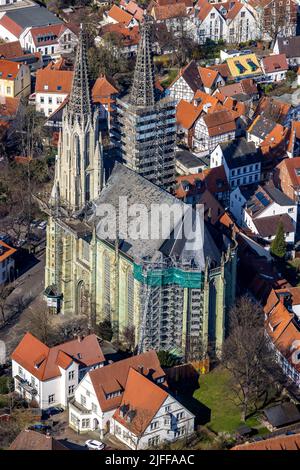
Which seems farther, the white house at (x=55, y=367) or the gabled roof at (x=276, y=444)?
the white house at (x=55, y=367)

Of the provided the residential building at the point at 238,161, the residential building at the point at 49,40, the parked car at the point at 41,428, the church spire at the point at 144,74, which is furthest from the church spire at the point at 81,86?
the residential building at the point at 49,40

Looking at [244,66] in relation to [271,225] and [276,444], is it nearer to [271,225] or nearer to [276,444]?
[271,225]

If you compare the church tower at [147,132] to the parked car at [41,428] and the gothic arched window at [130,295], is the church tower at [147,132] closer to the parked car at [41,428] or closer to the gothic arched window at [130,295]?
the gothic arched window at [130,295]

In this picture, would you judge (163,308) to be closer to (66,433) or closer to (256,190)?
(66,433)

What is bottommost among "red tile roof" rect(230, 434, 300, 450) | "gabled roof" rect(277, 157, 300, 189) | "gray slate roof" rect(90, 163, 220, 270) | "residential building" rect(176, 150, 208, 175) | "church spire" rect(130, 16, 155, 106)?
"red tile roof" rect(230, 434, 300, 450)

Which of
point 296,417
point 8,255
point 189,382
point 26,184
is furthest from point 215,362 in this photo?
point 26,184

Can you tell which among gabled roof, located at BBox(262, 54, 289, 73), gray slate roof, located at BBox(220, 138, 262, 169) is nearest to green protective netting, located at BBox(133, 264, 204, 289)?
gray slate roof, located at BBox(220, 138, 262, 169)

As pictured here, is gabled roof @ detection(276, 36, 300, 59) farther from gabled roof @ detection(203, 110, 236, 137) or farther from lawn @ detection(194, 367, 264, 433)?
lawn @ detection(194, 367, 264, 433)

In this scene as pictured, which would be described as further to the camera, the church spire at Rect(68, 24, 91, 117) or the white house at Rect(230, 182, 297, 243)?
the white house at Rect(230, 182, 297, 243)
